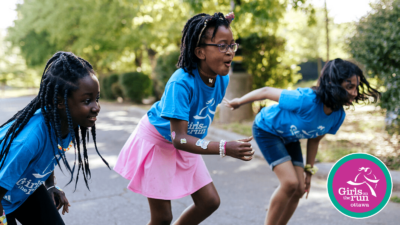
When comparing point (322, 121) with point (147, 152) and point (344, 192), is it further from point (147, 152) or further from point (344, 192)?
point (147, 152)

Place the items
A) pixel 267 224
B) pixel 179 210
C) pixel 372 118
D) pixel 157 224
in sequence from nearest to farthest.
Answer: pixel 157 224 → pixel 267 224 → pixel 179 210 → pixel 372 118

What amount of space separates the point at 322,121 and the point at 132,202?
94.3 inches

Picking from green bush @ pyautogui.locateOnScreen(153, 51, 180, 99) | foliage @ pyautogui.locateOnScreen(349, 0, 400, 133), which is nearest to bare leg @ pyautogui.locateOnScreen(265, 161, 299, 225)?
foliage @ pyautogui.locateOnScreen(349, 0, 400, 133)

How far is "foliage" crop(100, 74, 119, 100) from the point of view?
1873 cm

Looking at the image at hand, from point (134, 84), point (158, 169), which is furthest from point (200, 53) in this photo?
point (134, 84)

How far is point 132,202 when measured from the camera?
430 centimetres

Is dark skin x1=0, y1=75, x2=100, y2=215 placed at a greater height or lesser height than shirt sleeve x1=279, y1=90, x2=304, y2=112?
greater

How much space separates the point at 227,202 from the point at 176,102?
2.42 meters

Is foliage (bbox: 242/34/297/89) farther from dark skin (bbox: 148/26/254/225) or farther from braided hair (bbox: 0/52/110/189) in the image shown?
braided hair (bbox: 0/52/110/189)

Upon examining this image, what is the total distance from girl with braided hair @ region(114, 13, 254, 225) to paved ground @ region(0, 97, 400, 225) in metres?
1.29

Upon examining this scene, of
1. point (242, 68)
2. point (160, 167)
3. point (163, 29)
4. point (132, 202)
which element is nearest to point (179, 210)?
point (132, 202)

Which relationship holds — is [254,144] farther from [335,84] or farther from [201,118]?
[201,118]

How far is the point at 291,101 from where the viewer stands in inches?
120

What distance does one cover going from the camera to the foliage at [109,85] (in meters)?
18.7
